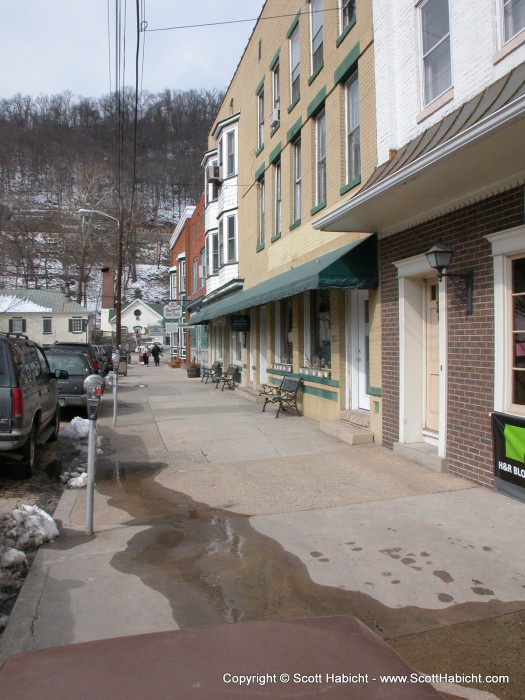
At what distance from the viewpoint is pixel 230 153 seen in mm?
21172

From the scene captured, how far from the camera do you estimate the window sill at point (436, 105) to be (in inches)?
282

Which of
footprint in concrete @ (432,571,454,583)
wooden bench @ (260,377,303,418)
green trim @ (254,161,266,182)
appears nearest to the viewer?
footprint in concrete @ (432,571,454,583)

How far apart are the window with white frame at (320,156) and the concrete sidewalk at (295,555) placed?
576 cm

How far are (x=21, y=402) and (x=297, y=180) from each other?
8644 mm

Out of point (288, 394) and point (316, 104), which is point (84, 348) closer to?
point (288, 394)

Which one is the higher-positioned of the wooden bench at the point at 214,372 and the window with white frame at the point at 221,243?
Answer: the window with white frame at the point at 221,243

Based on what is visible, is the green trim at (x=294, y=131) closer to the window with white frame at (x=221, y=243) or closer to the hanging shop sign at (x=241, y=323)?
the hanging shop sign at (x=241, y=323)

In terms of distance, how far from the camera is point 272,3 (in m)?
15.0

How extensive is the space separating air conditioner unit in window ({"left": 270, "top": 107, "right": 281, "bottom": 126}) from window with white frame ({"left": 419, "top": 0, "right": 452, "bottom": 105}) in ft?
22.4

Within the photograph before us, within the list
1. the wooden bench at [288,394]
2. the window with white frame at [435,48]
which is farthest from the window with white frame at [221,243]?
the window with white frame at [435,48]

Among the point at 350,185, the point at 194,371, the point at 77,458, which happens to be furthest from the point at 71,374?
the point at 194,371

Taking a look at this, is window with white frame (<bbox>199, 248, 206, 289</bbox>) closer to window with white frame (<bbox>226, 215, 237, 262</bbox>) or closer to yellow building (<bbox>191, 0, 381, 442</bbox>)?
window with white frame (<bbox>226, 215, 237, 262</bbox>)

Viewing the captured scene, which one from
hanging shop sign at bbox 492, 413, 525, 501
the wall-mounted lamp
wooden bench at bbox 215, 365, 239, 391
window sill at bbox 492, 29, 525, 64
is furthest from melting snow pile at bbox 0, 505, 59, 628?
wooden bench at bbox 215, 365, 239, 391

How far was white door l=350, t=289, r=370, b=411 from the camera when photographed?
9.96 meters
